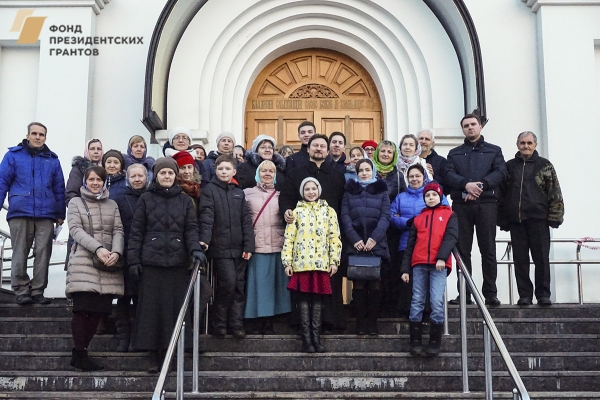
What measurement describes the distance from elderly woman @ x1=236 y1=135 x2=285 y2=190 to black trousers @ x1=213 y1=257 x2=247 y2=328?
41.6 inches

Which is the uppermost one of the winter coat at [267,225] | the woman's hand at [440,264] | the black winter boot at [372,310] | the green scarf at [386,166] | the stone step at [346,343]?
the green scarf at [386,166]

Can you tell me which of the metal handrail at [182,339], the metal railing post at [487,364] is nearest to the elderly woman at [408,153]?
the metal railing post at [487,364]

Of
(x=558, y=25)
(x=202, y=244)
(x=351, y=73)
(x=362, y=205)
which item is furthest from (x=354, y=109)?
(x=202, y=244)

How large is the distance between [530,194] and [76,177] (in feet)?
14.8

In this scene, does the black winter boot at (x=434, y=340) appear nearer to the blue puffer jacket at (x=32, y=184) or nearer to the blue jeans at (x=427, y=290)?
the blue jeans at (x=427, y=290)

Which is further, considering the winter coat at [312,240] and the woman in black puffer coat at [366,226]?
the woman in black puffer coat at [366,226]

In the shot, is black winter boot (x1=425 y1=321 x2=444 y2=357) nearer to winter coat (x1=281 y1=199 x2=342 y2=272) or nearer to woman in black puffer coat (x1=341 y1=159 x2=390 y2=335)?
woman in black puffer coat (x1=341 y1=159 x2=390 y2=335)

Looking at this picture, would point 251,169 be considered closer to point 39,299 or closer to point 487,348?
point 39,299

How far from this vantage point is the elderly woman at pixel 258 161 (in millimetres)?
7426

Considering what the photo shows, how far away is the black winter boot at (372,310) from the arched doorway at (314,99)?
4.30 m

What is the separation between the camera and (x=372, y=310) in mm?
6809

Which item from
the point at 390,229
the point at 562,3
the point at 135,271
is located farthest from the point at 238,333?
the point at 562,3

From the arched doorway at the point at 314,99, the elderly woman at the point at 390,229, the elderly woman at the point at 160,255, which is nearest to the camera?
the elderly woman at the point at 160,255

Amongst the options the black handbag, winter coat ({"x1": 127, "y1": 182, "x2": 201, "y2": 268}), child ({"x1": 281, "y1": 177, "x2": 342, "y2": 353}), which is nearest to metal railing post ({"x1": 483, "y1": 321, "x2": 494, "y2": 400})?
the black handbag
